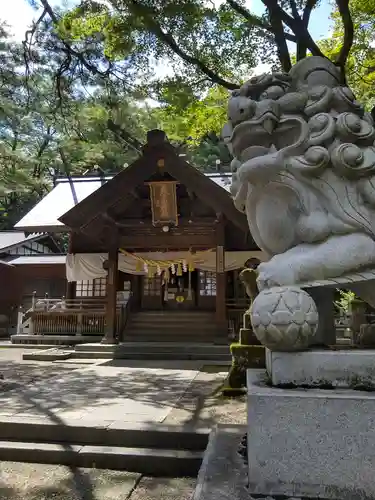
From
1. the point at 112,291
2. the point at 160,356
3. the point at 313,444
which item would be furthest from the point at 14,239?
the point at 313,444

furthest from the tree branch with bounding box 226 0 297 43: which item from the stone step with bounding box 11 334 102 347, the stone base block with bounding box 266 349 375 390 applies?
the stone step with bounding box 11 334 102 347

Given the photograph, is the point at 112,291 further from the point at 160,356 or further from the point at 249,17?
the point at 249,17

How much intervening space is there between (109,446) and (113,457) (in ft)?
0.71

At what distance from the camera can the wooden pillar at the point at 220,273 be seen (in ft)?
36.0

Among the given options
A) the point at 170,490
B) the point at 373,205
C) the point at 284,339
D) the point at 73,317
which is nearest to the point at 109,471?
the point at 170,490

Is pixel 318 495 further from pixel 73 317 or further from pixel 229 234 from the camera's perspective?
pixel 73 317

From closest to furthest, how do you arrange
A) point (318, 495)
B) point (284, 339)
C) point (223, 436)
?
point (318, 495) < point (284, 339) < point (223, 436)

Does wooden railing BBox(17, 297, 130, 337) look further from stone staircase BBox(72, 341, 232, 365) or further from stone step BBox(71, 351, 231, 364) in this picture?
stone step BBox(71, 351, 231, 364)

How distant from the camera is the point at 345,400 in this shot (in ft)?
4.98

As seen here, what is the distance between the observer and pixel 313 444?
1.54m

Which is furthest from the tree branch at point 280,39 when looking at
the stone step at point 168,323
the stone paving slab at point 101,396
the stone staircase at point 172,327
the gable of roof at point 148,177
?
the stone step at point 168,323

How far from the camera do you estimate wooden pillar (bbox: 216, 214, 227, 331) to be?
432 inches

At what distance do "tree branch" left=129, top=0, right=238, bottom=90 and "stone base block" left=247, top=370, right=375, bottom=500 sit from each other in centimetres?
710

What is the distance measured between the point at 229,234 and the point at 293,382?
1074 centimetres
